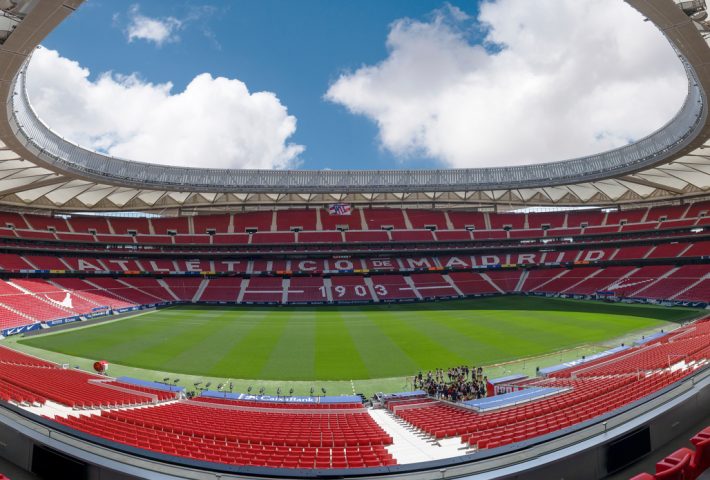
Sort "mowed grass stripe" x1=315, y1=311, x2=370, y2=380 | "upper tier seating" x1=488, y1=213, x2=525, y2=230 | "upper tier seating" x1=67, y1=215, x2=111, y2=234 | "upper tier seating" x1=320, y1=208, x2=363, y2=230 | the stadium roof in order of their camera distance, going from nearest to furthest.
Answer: the stadium roof → "mowed grass stripe" x1=315, y1=311, x2=370, y2=380 → "upper tier seating" x1=67, y1=215, x2=111, y2=234 → "upper tier seating" x1=320, y1=208, x2=363, y2=230 → "upper tier seating" x1=488, y1=213, x2=525, y2=230

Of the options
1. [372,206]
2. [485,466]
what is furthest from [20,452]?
[372,206]

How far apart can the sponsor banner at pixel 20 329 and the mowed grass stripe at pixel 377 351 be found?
26.5 m

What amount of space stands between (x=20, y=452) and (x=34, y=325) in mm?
37758

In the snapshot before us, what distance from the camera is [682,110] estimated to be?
32.3 meters

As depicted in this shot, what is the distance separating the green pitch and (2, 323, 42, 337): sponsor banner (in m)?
2.43

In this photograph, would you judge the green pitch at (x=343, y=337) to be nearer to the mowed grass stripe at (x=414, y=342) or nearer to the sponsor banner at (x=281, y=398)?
the mowed grass stripe at (x=414, y=342)

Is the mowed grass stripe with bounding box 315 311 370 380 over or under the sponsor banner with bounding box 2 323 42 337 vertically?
under

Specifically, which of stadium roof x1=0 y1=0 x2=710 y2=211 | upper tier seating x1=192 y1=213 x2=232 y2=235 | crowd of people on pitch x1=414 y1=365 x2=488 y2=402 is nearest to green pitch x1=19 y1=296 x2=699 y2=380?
crowd of people on pitch x1=414 y1=365 x2=488 y2=402

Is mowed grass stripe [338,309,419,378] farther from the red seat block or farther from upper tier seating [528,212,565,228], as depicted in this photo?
upper tier seating [528,212,565,228]

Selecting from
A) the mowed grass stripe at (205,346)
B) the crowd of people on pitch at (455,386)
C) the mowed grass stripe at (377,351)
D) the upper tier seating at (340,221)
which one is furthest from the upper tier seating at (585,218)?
the mowed grass stripe at (205,346)

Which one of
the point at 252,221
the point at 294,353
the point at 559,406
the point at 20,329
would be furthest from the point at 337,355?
the point at 252,221

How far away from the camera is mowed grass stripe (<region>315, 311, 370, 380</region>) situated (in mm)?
21406

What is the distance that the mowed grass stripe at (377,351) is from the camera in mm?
21969

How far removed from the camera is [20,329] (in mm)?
31547
